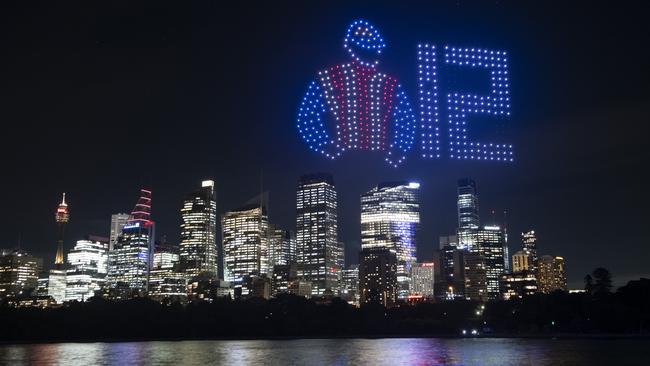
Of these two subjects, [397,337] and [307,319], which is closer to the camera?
[307,319]

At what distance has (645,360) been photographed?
2785 inches

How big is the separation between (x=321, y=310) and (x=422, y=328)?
82.7ft

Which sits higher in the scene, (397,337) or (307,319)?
(307,319)

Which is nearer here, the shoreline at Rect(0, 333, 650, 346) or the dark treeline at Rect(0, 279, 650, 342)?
the shoreline at Rect(0, 333, 650, 346)

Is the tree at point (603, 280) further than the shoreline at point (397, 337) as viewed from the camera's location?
Yes

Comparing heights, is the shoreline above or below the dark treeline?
below

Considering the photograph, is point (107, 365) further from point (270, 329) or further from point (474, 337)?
point (474, 337)

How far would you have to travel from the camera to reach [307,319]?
15100 cm

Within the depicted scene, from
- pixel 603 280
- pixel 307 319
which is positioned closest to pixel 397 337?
pixel 307 319

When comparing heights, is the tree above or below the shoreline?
above

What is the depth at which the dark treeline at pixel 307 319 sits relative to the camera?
12731 centimetres

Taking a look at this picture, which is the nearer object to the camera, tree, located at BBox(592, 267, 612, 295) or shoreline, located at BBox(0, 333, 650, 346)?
shoreline, located at BBox(0, 333, 650, 346)

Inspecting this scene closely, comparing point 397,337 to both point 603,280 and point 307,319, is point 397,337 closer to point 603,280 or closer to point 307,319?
point 307,319

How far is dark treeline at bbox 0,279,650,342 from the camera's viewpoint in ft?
418
